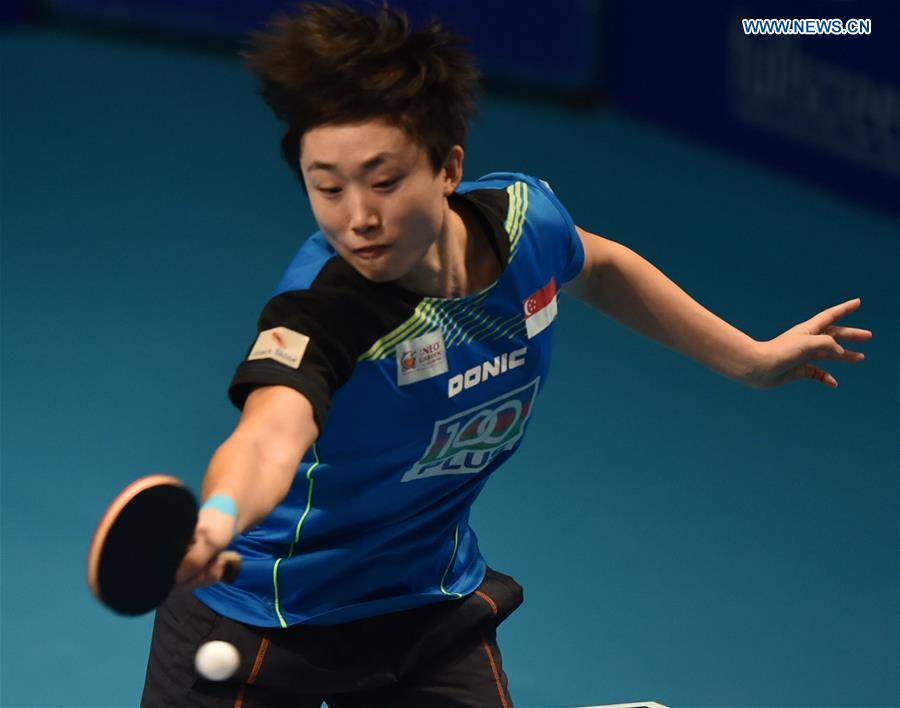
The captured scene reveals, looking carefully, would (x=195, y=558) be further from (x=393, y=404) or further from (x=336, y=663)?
(x=336, y=663)

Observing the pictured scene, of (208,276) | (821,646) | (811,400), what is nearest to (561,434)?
(811,400)

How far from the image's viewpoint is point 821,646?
488 cm

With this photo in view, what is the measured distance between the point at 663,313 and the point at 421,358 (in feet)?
2.65

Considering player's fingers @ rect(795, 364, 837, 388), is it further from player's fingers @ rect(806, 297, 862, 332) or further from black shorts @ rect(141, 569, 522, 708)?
black shorts @ rect(141, 569, 522, 708)

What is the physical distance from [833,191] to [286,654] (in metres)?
6.04

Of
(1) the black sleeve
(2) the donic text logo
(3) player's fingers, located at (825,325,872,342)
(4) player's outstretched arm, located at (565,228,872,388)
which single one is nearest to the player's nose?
(1) the black sleeve

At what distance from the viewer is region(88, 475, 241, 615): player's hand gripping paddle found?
2.18 metres

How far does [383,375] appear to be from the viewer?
2.79m

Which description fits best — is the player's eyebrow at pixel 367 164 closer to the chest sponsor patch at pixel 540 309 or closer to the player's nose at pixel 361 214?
the player's nose at pixel 361 214

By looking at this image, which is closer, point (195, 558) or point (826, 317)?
point (195, 558)

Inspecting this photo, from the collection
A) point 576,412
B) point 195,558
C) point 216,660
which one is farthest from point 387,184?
point 576,412

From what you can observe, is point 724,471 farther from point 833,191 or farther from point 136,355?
point 833,191

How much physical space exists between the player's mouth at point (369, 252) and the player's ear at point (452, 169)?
0.75 ft

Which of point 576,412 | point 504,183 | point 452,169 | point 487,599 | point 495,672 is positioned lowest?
point 576,412
